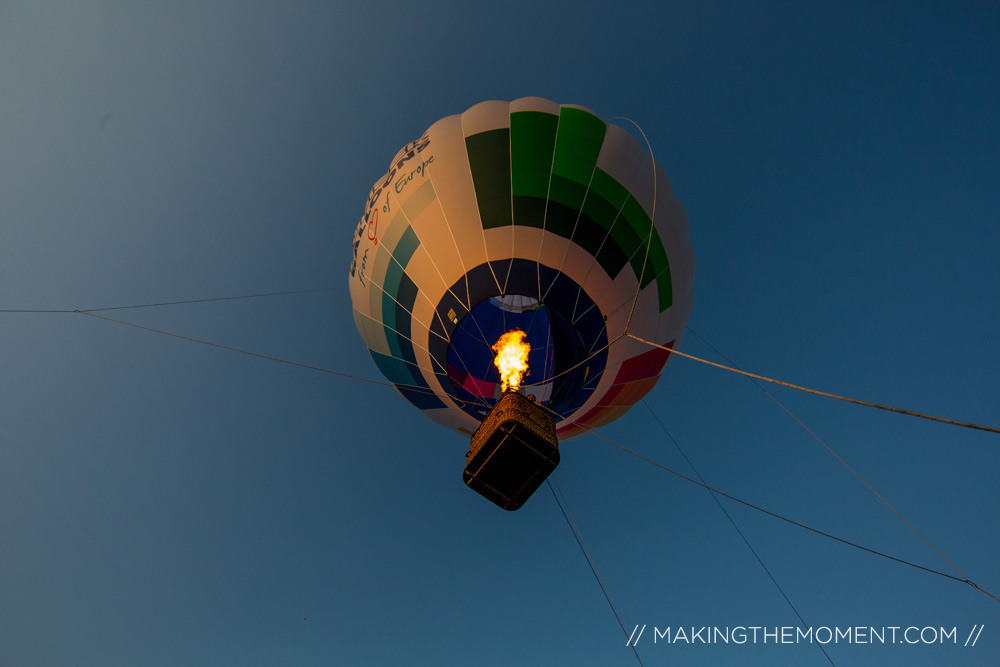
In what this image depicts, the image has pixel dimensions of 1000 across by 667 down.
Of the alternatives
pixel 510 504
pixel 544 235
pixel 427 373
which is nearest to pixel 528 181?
pixel 544 235

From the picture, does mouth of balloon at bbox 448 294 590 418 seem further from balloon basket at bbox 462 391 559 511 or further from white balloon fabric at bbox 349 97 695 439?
balloon basket at bbox 462 391 559 511

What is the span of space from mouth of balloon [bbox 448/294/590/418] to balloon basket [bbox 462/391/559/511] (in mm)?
803

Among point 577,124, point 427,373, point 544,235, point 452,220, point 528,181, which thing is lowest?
point 427,373

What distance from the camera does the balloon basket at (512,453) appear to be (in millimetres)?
4062

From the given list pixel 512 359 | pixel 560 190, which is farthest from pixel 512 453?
pixel 560 190

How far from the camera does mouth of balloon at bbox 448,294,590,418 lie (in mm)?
5340

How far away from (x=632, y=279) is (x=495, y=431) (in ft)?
7.48

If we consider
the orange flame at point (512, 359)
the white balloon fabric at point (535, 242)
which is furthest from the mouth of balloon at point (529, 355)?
the orange flame at point (512, 359)

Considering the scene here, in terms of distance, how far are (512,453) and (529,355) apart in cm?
250

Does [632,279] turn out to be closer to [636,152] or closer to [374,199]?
[636,152]

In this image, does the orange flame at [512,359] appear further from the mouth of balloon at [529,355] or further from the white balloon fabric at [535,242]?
the white balloon fabric at [535,242]

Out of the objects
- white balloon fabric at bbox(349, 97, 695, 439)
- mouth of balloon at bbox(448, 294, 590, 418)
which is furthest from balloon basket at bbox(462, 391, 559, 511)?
white balloon fabric at bbox(349, 97, 695, 439)

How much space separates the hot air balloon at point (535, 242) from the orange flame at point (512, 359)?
1.20 ft

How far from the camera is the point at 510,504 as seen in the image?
428 centimetres
